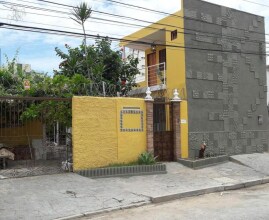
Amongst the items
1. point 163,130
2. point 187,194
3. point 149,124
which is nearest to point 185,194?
point 187,194

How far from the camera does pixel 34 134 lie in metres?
16.7

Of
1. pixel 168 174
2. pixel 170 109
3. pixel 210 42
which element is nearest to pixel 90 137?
pixel 168 174

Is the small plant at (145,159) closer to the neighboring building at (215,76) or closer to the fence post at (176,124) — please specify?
the fence post at (176,124)

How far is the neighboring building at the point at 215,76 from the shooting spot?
15234mm

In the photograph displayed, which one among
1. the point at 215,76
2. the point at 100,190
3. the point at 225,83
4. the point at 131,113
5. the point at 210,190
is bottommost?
the point at 210,190

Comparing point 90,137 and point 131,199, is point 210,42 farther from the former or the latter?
point 131,199

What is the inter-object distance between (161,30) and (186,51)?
2.57 metres

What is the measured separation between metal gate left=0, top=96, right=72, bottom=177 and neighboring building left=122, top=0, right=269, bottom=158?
15.4 feet

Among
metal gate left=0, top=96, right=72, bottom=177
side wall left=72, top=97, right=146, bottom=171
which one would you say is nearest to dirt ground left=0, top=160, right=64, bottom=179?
metal gate left=0, top=96, right=72, bottom=177

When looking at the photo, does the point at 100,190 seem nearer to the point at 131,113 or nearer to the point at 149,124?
the point at 131,113

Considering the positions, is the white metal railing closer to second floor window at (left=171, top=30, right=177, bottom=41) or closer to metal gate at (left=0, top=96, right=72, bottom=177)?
second floor window at (left=171, top=30, right=177, bottom=41)

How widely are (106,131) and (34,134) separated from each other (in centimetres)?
550

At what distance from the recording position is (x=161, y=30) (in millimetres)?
17219

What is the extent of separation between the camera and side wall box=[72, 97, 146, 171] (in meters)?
11.9
